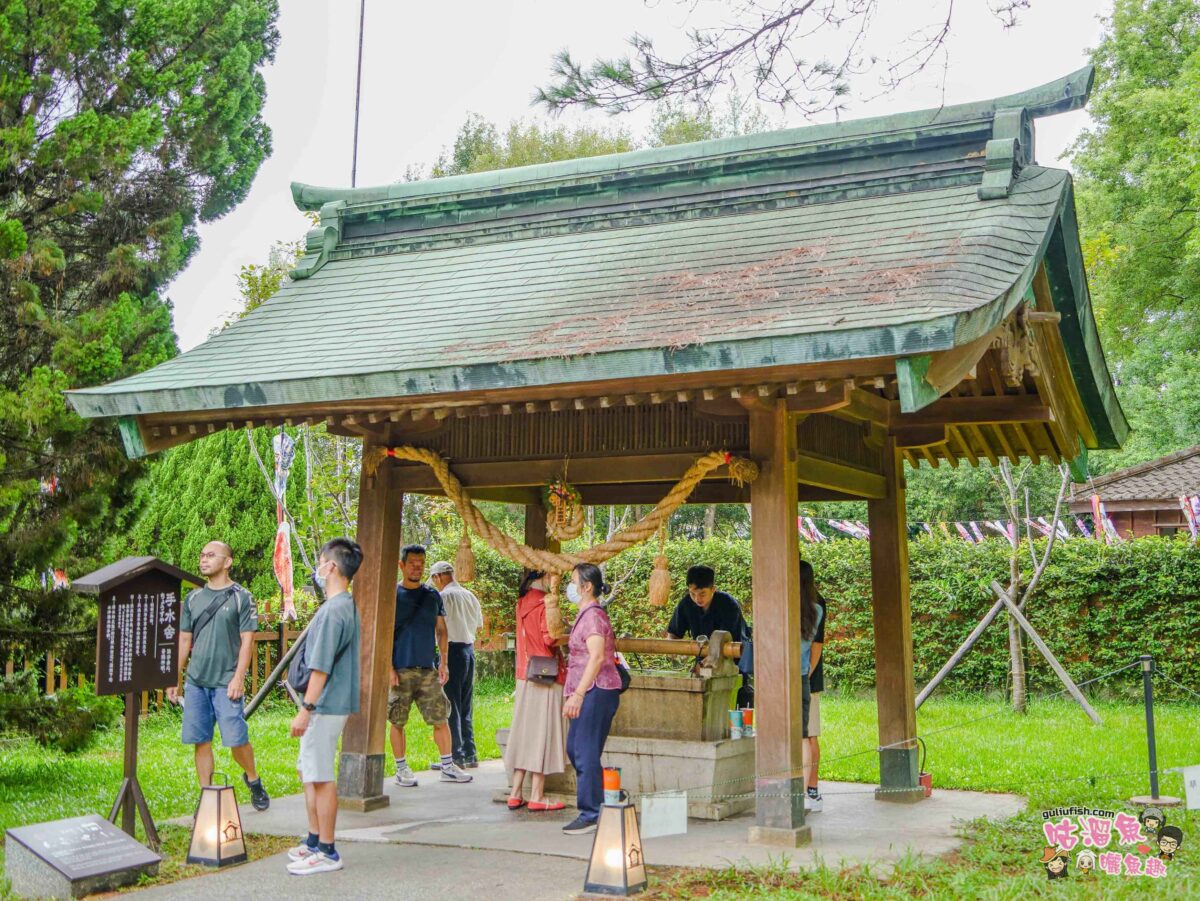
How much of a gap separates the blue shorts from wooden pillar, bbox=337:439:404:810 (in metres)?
0.85

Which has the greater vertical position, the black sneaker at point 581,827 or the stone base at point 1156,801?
the stone base at point 1156,801

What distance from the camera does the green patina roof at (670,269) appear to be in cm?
587

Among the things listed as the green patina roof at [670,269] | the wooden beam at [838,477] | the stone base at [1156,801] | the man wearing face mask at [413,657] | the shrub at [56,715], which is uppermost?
the green patina roof at [670,269]

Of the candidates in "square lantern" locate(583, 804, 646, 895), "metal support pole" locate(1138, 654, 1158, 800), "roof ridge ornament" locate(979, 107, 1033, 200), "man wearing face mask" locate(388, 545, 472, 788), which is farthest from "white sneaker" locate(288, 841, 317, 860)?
"roof ridge ornament" locate(979, 107, 1033, 200)

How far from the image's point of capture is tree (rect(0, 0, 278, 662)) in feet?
28.0

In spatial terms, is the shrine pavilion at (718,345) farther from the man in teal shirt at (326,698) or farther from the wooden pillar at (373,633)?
the man in teal shirt at (326,698)

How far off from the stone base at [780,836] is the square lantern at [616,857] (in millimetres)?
1092

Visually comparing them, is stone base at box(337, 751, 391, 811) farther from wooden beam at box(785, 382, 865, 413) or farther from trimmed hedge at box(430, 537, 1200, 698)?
trimmed hedge at box(430, 537, 1200, 698)

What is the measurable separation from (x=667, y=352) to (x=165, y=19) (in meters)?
6.34

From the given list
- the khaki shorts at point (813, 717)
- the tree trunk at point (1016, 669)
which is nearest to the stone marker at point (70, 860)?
the khaki shorts at point (813, 717)

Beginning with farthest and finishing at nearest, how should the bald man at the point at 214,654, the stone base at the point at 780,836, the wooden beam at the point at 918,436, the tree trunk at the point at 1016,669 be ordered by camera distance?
the tree trunk at the point at 1016,669
the wooden beam at the point at 918,436
the bald man at the point at 214,654
the stone base at the point at 780,836

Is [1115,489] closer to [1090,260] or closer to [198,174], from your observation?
[1090,260]

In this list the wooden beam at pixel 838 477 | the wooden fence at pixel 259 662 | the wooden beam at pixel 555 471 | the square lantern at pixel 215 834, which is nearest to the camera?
the square lantern at pixel 215 834

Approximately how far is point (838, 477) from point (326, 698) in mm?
3725
